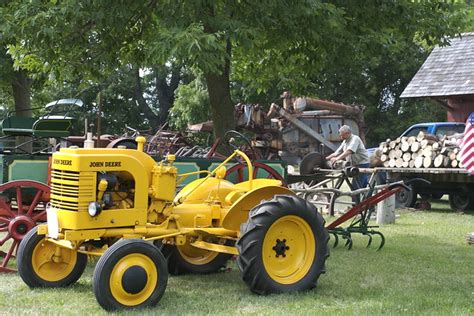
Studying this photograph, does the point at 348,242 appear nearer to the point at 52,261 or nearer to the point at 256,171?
the point at 256,171

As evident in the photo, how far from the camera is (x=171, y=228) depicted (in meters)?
6.30

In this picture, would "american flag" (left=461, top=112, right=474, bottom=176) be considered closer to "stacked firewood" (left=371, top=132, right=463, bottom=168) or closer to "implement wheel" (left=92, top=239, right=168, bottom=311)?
"stacked firewood" (left=371, top=132, right=463, bottom=168)

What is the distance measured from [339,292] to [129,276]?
204 cm

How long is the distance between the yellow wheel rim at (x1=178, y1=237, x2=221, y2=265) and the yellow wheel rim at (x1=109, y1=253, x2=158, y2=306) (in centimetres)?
161

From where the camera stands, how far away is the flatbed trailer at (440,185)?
47.3 feet

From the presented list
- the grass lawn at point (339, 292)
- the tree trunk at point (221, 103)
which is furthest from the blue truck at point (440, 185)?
the grass lawn at point (339, 292)

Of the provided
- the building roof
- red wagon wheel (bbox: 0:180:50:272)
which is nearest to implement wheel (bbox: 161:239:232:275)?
red wagon wheel (bbox: 0:180:50:272)

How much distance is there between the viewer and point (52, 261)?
6289 mm

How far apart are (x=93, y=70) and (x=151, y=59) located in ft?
7.94

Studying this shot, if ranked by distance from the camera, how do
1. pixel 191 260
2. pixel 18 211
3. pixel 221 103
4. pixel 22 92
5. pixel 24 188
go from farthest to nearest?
pixel 22 92 < pixel 221 103 < pixel 24 188 < pixel 18 211 < pixel 191 260

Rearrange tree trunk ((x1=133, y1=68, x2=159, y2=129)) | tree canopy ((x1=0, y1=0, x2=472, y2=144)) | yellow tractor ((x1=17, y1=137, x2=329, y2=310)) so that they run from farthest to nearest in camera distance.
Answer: tree trunk ((x1=133, y1=68, x2=159, y2=129)) < tree canopy ((x1=0, y1=0, x2=472, y2=144)) < yellow tractor ((x1=17, y1=137, x2=329, y2=310))

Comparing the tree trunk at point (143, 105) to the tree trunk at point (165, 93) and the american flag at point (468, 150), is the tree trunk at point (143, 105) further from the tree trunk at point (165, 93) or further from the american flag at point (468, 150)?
the american flag at point (468, 150)

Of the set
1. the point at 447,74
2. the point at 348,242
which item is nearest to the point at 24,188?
the point at 348,242

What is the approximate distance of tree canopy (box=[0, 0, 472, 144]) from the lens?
796 centimetres
